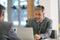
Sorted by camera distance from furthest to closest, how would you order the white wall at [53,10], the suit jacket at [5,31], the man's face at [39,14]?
the white wall at [53,10]
the man's face at [39,14]
the suit jacket at [5,31]

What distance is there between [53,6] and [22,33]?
234 centimetres

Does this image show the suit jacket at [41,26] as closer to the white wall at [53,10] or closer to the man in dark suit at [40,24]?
the man in dark suit at [40,24]

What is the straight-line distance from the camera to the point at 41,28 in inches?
91.7

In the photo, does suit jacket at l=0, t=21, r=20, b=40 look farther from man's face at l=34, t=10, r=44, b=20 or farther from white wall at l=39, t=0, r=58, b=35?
white wall at l=39, t=0, r=58, b=35

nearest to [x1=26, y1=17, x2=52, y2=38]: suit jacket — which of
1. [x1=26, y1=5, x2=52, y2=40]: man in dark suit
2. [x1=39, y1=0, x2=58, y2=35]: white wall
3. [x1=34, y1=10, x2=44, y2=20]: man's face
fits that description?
[x1=26, y1=5, x2=52, y2=40]: man in dark suit

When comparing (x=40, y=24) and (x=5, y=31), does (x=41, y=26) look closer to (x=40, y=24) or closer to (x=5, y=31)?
(x=40, y=24)

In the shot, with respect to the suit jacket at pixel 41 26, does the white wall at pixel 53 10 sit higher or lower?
higher

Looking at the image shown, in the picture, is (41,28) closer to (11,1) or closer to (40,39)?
(40,39)

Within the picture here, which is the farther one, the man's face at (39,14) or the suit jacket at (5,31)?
the man's face at (39,14)

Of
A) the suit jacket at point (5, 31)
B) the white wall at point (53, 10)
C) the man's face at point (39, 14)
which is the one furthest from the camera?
the white wall at point (53, 10)

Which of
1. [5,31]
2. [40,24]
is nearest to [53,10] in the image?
[40,24]

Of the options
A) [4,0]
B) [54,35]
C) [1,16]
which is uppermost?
[4,0]

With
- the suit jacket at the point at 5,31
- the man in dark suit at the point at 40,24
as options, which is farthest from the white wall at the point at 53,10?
the suit jacket at the point at 5,31

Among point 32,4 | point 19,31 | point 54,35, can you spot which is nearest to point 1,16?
point 19,31
